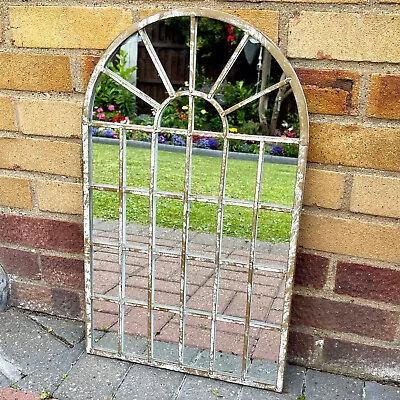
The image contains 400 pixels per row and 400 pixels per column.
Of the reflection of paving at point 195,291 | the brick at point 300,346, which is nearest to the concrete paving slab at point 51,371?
the reflection of paving at point 195,291

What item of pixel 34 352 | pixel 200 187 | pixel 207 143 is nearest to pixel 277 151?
pixel 200 187

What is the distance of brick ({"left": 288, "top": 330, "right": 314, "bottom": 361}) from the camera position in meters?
1.64

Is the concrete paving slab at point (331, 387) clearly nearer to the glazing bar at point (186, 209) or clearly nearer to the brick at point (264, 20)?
the glazing bar at point (186, 209)

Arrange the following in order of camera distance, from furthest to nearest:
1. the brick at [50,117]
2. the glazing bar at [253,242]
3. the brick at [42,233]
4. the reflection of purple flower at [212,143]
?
1. the reflection of purple flower at [212,143]
2. the brick at [42,233]
3. the brick at [50,117]
4. the glazing bar at [253,242]

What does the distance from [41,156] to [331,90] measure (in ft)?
3.34

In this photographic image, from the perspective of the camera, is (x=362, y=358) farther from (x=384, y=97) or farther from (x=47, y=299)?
(x=47, y=299)

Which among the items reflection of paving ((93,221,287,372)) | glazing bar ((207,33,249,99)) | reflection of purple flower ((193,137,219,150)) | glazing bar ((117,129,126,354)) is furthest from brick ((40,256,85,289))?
glazing bar ((207,33,249,99))

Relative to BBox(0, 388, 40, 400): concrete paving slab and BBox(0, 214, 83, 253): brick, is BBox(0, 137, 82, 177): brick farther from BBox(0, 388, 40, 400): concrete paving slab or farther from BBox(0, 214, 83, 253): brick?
BBox(0, 388, 40, 400): concrete paving slab

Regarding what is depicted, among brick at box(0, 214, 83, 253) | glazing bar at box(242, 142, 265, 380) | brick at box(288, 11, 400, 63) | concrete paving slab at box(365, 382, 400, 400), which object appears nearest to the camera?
brick at box(288, 11, 400, 63)

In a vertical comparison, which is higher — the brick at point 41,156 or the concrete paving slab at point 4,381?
the brick at point 41,156

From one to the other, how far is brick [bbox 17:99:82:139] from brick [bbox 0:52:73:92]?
5 cm

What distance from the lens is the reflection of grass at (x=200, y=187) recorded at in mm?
1729

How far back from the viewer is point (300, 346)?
65.3 inches

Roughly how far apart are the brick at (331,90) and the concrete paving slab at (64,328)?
118 centimetres
